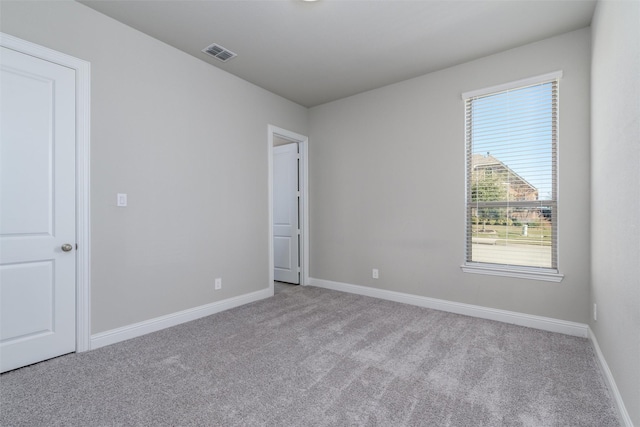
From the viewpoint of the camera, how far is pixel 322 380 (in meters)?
2.02

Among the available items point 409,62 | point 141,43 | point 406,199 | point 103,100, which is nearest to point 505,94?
point 409,62

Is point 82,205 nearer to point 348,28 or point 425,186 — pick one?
point 348,28

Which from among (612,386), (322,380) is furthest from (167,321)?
(612,386)

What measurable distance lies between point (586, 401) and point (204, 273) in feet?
10.8

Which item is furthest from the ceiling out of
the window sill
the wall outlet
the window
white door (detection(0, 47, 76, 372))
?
the window sill

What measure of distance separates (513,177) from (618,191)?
1388 mm

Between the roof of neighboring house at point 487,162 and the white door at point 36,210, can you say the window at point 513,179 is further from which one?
the white door at point 36,210

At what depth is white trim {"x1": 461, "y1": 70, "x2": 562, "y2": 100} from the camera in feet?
9.32

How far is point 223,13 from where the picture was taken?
99.2 inches

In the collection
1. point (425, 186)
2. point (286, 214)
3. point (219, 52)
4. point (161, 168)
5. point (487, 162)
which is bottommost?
point (286, 214)

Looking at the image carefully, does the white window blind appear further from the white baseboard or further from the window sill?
the white baseboard

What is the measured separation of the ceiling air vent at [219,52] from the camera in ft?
9.95

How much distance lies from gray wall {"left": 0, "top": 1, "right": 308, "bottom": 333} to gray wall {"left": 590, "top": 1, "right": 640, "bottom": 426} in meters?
3.35

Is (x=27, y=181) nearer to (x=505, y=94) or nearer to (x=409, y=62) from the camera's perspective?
(x=409, y=62)
